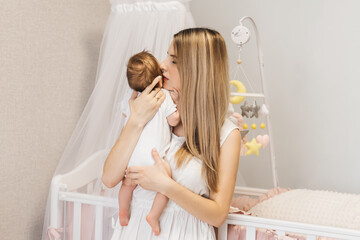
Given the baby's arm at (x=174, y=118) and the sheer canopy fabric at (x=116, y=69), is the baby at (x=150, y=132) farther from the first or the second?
the sheer canopy fabric at (x=116, y=69)

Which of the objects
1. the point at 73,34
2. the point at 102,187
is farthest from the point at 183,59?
the point at 73,34

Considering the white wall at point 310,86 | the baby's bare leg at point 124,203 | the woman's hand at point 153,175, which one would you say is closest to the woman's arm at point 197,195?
the woman's hand at point 153,175

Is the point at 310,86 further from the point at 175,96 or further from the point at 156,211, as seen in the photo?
the point at 156,211

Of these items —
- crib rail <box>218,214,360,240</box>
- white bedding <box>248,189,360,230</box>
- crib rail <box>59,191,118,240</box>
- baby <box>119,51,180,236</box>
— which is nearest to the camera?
crib rail <box>218,214,360,240</box>

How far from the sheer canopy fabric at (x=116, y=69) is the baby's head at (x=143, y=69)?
0.23m

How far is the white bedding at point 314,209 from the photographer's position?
1815 millimetres

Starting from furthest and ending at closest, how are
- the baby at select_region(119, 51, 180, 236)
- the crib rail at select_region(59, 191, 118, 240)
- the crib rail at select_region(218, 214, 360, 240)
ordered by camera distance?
the crib rail at select_region(59, 191, 118, 240) < the baby at select_region(119, 51, 180, 236) < the crib rail at select_region(218, 214, 360, 240)

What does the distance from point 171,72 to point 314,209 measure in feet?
2.83

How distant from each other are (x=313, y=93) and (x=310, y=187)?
526mm

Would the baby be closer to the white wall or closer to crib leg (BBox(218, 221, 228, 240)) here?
crib leg (BBox(218, 221, 228, 240))

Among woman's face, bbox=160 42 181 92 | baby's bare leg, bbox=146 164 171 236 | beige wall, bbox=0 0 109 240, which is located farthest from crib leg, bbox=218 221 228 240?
beige wall, bbox=0 0 109 240

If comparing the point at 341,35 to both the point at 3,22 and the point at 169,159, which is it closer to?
the point at 169,159

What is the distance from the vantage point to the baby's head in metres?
1.50

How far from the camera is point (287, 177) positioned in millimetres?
2607
